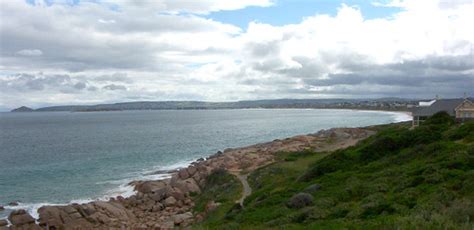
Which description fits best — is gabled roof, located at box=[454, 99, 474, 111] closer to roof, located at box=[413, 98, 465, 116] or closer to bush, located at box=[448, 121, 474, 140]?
roof, located at box=[413, 98, 465, 116]

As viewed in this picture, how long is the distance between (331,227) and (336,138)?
58.3m

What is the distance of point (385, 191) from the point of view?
62.6ft

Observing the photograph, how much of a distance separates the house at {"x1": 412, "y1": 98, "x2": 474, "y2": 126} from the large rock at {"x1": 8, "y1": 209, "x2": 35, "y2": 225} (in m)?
39.2

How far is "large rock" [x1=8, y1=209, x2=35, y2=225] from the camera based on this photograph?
32.5m

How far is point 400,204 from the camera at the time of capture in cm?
1592

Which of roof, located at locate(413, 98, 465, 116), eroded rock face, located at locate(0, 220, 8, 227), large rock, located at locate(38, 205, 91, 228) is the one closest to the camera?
large rock, located at locate(38, 205, 91, 228)

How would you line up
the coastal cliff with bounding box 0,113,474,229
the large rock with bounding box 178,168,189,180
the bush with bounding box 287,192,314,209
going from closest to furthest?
the coastal cliff with bounding box 0,113,474,229 < the bush with bounding box 287,192,314,209 < the large rock with bounding box 178,168,189,180

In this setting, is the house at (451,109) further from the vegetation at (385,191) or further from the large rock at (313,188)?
the large rock at (313,188)

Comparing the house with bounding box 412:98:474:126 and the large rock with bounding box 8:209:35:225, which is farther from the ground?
the house with bounding box 412:98:474:126

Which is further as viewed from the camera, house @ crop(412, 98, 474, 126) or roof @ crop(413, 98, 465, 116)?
roof @ crop(413, 98, 465, 116)

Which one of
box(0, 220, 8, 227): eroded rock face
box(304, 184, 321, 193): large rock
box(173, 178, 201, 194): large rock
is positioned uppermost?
box(304, 184, 321, 193): large rock

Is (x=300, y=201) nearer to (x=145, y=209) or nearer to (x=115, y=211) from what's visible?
(x=115, y=211)

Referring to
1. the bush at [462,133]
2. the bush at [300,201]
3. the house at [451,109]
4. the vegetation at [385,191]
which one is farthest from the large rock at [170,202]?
the house at [451,109]

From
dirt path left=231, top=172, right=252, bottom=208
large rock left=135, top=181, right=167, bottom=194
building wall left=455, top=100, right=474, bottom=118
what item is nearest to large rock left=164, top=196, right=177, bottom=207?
large rock left=135, top=181, right=167, bottom=194
